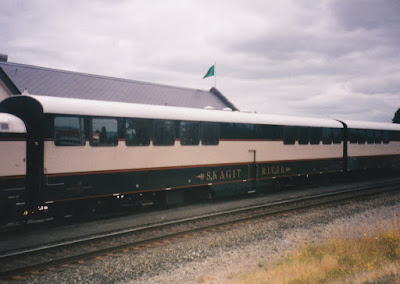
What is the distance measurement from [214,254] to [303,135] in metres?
10.4

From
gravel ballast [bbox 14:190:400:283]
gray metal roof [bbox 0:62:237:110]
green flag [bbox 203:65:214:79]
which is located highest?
green flag [bbox 203:65:214:79]

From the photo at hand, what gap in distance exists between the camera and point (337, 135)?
61.6ft

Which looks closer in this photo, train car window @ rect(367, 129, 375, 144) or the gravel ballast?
the gravel ballast

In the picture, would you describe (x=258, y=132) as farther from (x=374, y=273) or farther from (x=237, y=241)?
(x=374, y=273)

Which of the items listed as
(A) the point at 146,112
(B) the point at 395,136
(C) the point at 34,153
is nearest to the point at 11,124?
(C) the point at 34,153

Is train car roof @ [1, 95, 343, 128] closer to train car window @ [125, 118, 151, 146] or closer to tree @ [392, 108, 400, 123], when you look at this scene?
train car window @ [125, 118, 151, 146]

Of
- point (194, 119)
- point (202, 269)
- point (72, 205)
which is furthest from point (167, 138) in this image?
point (202, 269)

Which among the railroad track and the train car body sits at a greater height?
the train car body

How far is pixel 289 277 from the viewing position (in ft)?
20.4

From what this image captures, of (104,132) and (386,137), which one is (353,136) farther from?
(104,132)

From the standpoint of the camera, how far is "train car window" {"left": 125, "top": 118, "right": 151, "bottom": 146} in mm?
10555

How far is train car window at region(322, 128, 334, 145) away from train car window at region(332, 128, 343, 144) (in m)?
0.22

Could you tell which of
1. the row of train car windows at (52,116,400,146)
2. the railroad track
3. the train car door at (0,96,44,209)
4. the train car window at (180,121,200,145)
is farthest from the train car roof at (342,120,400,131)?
the train car door at (0,96,44,209)

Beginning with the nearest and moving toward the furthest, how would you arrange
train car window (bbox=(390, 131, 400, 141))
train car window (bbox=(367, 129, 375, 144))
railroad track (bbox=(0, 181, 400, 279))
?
railroad track (bbox=(0, 181, 400, 279)), train car window (bbox=(367, 129, 375, 144)), train car window (bbox=(390, 131, 400, 141))
